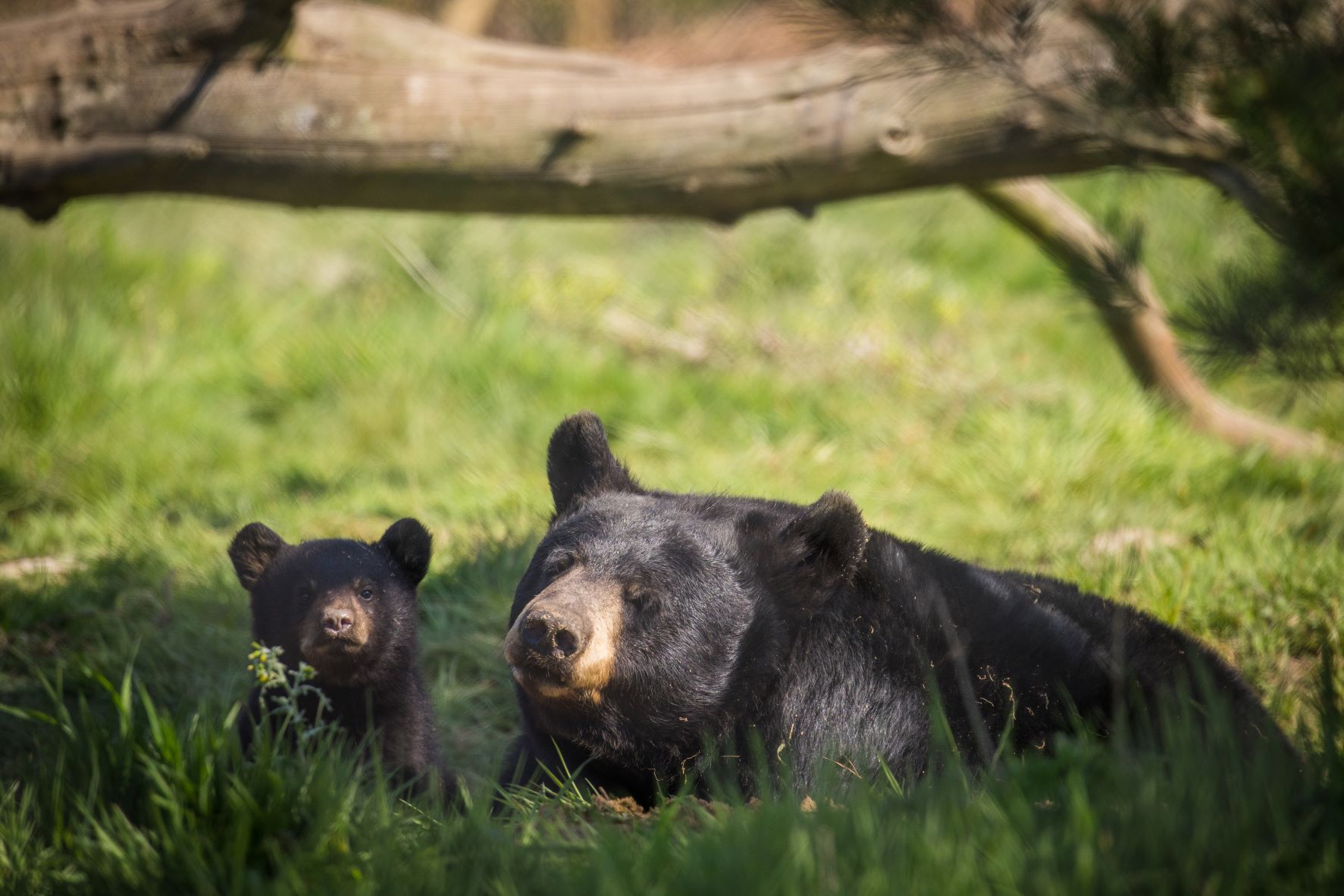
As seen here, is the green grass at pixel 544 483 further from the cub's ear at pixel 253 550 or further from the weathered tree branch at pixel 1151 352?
the cub's ear at pixel 253 550

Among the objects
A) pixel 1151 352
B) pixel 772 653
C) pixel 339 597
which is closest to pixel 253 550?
pixel 339 597

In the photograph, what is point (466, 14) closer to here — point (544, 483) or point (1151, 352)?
point (544, 483)

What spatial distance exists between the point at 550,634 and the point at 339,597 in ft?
3.01

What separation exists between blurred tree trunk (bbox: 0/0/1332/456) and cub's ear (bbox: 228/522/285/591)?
1525mm

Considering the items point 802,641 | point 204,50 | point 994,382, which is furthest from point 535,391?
point 802,641

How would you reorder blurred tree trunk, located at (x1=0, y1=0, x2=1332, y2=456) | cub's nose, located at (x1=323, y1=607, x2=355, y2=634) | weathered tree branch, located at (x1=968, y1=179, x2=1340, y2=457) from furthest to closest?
weathered tree branch, located at (x1=968, y1=179, x2=1340, y2=457), blurred tree trunk, located at (x1=0, y1=0, x2=1332, y2=456), cub's nose, located at (x1=323, y1=607, x2=355, y2=634)

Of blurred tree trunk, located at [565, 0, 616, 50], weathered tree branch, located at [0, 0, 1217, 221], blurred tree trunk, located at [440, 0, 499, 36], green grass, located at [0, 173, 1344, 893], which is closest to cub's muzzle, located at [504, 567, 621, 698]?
green grass, located at [0, 173, 1344, 893]

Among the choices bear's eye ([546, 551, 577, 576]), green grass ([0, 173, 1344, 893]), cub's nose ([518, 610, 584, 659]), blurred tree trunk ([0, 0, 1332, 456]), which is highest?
blurred tree trunk ([0, 0, 1332, 456])

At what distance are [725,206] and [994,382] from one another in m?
3.47

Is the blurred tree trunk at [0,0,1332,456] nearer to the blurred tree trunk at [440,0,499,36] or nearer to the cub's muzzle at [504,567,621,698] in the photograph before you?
the cub's muzzle at [504,567,621,698]

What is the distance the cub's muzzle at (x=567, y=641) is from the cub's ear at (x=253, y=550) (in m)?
1.14

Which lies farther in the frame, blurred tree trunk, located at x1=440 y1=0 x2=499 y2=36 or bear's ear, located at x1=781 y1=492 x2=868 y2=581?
blurred tree trunk, located at x1=440 y1=0 x2=499 y2=36

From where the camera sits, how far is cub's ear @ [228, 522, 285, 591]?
3.64 metres

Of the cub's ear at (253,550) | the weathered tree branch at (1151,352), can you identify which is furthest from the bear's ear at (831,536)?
the weathered tree branch at (1151,352)
